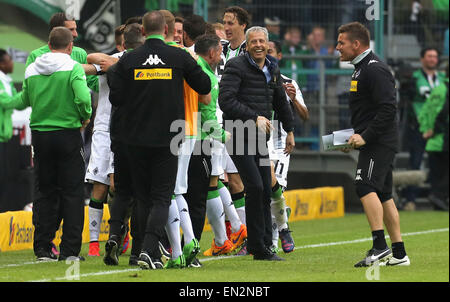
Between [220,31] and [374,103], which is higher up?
[220,31]

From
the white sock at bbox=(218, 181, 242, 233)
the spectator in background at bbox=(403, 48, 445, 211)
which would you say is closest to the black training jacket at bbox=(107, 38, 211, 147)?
the white sock at bbox=(218, 181, 242, 233)

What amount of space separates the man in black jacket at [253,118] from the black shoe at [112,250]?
4.30 feet

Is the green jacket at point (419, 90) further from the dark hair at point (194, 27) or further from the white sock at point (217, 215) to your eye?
the white sock at point (217, 215)

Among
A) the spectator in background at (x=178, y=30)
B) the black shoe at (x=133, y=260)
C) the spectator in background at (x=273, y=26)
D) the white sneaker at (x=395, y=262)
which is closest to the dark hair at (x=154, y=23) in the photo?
the black shoe at (x=133, y=260)

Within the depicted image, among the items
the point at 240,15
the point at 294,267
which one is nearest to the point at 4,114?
the point at 240,15

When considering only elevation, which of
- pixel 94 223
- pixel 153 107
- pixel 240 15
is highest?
pixel 240 15

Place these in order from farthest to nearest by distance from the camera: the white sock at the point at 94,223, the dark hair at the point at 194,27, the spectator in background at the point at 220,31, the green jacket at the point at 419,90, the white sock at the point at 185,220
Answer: the green jacket at the point at 419,90 → the spectator in background at the point at 220,31 → the white sock at the point at 94,223 → the dark hair at the point at 194,27 → the white sock at the point at 185,220

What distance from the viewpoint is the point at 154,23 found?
953 cm

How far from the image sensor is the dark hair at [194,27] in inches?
460

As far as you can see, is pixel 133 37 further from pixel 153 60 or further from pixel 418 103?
pixel 418 103

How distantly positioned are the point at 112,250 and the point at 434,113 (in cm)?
999

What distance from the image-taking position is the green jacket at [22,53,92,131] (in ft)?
34.9

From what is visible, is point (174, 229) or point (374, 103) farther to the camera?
point (374, 103)
